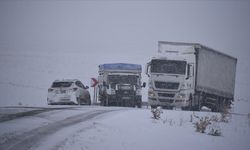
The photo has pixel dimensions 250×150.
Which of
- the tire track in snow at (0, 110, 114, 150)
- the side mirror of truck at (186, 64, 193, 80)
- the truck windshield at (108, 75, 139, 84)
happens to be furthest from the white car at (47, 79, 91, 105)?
the tire track in snow at (0, 110, 114, 150)

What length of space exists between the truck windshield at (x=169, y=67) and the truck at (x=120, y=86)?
272cm

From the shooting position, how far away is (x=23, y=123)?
52.1 feet

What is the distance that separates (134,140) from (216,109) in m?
20.6

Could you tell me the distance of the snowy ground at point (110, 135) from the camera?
1255 centimetres

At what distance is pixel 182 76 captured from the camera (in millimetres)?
29625

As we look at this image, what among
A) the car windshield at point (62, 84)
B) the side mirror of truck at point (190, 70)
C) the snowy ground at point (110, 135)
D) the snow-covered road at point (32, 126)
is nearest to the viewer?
the snow-covered road at point (32, 126)

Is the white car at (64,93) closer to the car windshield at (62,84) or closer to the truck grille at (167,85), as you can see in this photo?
the car windshield at (62,84)

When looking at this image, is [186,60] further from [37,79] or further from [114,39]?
[114,39]

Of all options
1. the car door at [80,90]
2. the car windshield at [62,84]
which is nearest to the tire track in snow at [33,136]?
the car windshield at [62,84]

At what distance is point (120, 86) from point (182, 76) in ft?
15.0

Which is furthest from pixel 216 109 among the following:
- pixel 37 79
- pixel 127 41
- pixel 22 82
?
pixel 127 41

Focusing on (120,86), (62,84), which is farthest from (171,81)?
(62,84)

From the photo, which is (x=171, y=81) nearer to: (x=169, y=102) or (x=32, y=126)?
(x=169, y=102)

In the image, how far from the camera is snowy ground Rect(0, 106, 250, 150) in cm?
1255
